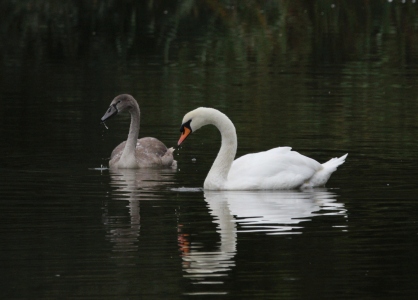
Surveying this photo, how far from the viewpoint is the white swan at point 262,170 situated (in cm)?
1383

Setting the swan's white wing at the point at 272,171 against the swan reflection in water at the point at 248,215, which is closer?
the swan reflection in water at the point at 248,215

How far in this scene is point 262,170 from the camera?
1380 cm

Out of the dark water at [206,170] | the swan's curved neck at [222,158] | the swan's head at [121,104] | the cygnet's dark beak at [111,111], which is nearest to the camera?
the dark water at [206,170]

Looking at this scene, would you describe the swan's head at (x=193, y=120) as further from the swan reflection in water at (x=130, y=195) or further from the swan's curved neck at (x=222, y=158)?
the swan reflection in water at (x=130, y=195)

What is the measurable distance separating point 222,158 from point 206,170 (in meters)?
1.46

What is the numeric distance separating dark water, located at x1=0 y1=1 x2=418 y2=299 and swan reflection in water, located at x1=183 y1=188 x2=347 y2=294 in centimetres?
3

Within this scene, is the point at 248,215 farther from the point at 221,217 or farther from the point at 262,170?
the point at 262,170

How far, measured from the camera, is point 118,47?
33.7 m

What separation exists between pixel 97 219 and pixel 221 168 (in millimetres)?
2362

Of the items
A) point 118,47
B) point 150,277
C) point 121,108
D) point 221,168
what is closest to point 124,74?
point 118,47

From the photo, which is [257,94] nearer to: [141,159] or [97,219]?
[141,159]

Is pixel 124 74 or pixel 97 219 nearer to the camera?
pixel 97 219

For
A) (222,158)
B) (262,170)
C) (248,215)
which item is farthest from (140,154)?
(248,215)

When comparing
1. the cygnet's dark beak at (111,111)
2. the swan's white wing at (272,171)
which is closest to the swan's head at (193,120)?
the swan's white wing at (272,171)
